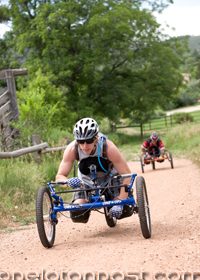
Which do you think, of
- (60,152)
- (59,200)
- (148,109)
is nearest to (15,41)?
(148,109)

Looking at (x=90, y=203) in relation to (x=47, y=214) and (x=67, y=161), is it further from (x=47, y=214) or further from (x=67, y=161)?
(x=67, y=161)

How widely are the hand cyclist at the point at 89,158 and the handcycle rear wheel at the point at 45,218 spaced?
305 mm

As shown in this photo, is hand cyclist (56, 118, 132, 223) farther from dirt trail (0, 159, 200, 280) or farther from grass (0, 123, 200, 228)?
grass (0, 123, 200, 228)

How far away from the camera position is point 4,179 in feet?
34.8

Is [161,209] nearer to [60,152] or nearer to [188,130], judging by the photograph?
[60,152]

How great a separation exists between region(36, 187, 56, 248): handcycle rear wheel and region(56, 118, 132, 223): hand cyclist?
0.30 m

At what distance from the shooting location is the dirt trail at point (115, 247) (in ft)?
18.3

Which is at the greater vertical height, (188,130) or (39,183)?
(39,183)

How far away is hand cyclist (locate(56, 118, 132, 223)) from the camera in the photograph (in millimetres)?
7273

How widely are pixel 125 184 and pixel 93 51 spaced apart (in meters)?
36.7

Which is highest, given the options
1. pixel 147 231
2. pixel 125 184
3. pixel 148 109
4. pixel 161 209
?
pixel 125 184

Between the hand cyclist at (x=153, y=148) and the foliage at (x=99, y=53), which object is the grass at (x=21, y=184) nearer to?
the hand cyclist at (x=153, y=148)

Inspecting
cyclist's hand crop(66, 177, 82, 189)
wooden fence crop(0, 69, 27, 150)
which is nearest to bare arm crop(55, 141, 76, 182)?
cyclist's hand crop(66, 177, 82, 189)

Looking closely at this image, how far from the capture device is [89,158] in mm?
7453
